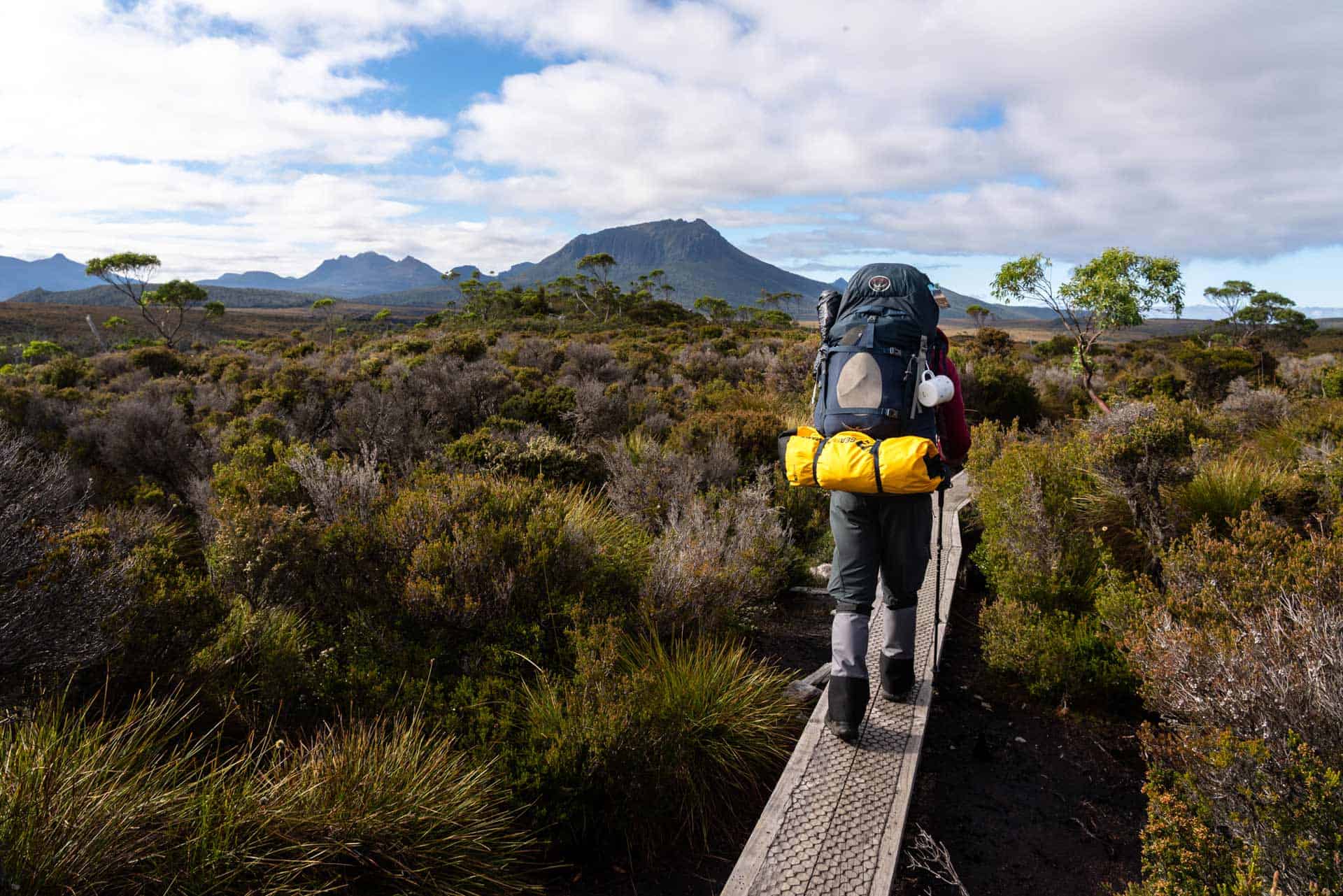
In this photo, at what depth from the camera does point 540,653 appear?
134 inches

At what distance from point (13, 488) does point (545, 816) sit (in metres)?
3.40

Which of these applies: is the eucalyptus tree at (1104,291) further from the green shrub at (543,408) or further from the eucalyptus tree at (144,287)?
the eucalyptus tree at (144,287)

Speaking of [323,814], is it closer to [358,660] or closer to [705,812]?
[358,660]

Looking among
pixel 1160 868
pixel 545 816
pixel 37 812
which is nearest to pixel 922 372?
pixel 1160 868

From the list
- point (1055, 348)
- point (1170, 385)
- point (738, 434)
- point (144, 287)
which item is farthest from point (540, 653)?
point (144, 287)

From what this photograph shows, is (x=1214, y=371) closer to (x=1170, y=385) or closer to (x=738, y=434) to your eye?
(x=1170, y=385)

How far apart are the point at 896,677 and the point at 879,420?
142cm

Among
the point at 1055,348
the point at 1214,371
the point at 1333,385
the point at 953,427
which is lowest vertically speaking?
the point at 953,427

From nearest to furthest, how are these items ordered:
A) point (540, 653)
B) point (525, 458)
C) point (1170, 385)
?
point (540, 653) → point (525, 458) → point (1170, 385)

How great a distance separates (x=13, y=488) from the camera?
343 cm

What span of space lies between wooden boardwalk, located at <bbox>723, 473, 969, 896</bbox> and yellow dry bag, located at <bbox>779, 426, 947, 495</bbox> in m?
1.21

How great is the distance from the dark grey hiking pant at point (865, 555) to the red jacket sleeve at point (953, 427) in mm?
272

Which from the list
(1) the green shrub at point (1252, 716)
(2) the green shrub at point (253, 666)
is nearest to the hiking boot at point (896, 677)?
(1) the green shrub at point (1252, 716)

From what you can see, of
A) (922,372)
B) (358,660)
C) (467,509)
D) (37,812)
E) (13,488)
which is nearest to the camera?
(37,812)
